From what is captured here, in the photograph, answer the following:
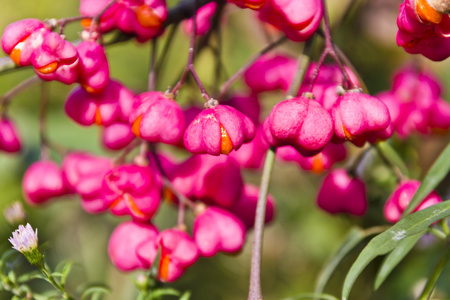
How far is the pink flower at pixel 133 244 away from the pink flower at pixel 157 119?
0.15 metres

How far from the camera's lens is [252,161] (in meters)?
0.94

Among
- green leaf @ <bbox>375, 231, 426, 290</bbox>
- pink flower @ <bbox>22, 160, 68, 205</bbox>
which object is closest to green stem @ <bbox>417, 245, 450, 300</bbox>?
green leaf @ <bbox>375, 231, 426, 290</bbox>

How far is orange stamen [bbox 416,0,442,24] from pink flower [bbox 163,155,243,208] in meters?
0.33

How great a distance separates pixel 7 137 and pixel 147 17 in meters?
0.32

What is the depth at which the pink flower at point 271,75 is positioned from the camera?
943 millimetres

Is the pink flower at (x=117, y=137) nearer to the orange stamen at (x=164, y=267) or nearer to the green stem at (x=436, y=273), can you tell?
the orange stamen at (x=164, y=267)

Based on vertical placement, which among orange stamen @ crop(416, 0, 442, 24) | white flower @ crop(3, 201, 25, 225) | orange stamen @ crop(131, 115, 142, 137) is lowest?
white flower @ crop(3, 201, 25, 225)

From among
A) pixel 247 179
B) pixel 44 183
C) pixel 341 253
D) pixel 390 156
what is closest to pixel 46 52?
pixel 44 183

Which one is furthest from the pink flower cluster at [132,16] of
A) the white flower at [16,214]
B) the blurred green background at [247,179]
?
the blurred green background at [247,179]

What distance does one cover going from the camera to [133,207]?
30.7 inches

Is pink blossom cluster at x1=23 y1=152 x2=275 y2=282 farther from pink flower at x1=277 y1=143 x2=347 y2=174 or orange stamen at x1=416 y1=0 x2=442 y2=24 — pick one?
orange stamen at x1=416 y1=0 x2=442 y2=24

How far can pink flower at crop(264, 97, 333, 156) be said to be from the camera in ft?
2.02

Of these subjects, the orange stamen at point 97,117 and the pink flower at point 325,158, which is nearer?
the orange stamen at point 97,117

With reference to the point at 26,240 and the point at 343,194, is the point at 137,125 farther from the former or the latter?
the point at 343,194
